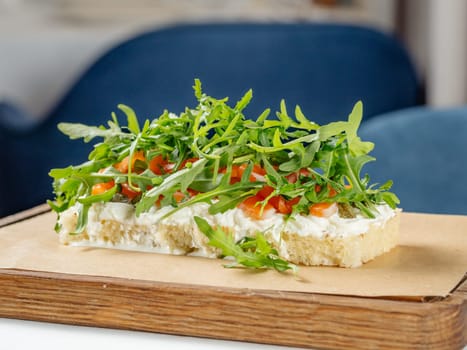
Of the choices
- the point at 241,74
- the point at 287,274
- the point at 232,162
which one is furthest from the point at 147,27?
the point at 287,274

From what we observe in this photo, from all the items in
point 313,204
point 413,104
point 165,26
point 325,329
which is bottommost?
point 325,329

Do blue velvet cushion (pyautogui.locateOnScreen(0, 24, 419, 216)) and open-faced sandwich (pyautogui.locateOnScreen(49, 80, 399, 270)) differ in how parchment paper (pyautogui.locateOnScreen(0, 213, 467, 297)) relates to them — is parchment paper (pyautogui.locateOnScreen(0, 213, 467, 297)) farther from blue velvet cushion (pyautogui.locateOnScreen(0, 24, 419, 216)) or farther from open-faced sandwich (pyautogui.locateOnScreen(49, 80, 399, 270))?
blue velvet cushion (pyautogui.locateOnScreen(0, 24, 419, 216))

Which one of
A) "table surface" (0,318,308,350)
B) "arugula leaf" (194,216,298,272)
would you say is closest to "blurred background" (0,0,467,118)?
"arugula leaf" (194,216,298,272)

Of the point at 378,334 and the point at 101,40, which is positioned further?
the point at 101,40

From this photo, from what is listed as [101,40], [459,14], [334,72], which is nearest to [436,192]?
[334,72]

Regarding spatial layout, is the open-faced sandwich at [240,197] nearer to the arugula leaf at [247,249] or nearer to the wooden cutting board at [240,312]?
the arugula leaf at [247,249]

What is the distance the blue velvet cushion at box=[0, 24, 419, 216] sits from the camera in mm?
4066

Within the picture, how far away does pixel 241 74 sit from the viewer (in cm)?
412

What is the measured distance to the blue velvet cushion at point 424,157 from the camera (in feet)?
9.11

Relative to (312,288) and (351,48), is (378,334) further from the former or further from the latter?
(351,48)

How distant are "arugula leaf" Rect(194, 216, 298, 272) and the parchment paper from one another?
0.02 m

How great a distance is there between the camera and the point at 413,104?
13.9 feet

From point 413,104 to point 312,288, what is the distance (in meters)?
3.22

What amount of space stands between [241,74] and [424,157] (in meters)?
1.45
